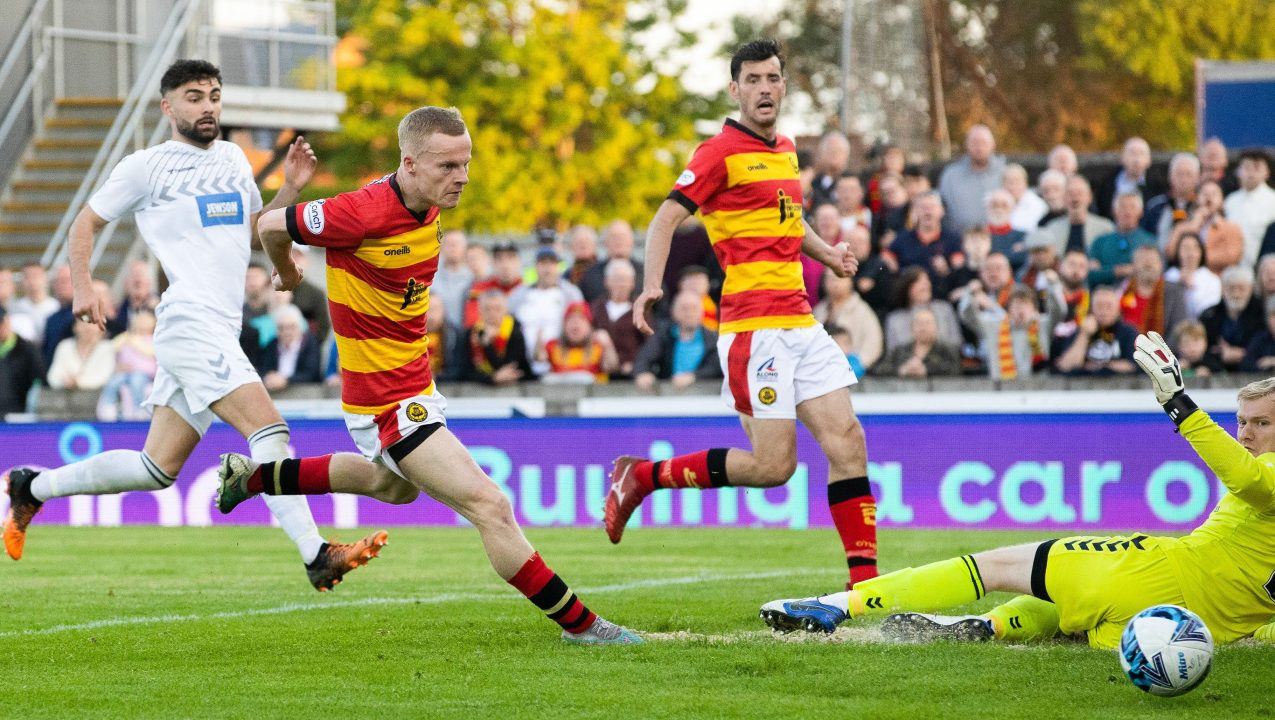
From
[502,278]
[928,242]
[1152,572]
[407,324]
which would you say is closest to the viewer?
[1152,572]

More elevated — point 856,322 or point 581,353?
point 856,322

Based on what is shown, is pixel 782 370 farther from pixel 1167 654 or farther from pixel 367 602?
pixel 1167 654

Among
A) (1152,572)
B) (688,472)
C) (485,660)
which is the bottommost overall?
(485,660)

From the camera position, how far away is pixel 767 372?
8523mm

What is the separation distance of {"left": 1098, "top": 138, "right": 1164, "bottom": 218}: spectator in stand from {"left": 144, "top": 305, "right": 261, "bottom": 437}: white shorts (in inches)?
395

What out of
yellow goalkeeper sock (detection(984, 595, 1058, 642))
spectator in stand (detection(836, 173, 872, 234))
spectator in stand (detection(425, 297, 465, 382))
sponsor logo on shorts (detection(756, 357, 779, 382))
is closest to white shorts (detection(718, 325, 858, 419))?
sponsor logo on shorts (detection(756, 357, 779, 382))

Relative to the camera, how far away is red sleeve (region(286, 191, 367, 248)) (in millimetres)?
6965

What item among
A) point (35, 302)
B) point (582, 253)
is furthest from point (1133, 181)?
point (35, 302)

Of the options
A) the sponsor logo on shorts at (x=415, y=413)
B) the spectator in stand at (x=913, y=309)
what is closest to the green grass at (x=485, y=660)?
the sponsor logo on shorts at (x=415, y=413)

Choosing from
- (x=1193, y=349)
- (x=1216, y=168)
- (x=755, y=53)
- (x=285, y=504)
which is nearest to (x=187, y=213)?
(x=285, y=504)

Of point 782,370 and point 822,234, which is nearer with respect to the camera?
point 782,370

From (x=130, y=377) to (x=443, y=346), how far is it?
3.03 metres

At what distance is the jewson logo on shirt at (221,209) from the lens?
344 inches

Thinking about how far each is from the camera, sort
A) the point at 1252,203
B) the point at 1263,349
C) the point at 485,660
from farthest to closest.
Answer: the point at 1252,203, the point at 1263,349, the point at 485,660
